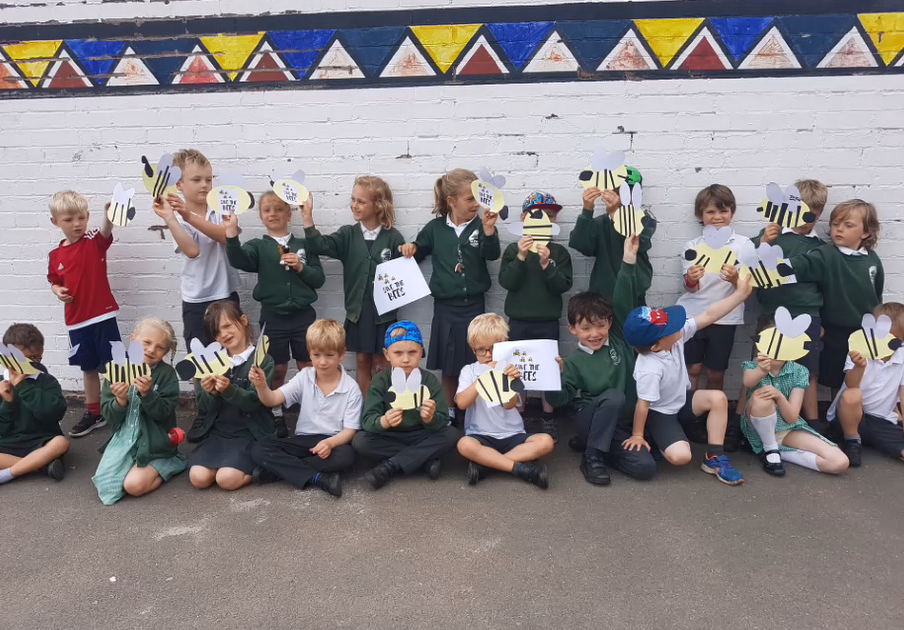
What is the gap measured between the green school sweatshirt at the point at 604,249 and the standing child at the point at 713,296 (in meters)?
0.29

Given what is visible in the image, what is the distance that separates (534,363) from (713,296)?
1.47 meters

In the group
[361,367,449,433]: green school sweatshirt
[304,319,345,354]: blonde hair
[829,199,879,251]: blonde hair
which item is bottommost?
[361,367,449,433]: green school sweatshirt

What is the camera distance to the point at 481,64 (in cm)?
414

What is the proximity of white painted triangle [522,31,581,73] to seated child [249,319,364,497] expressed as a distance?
2.22 m

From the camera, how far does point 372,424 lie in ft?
11.3

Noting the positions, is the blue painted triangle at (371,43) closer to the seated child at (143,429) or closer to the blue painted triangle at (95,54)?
the blue painted triangle at (95,54)

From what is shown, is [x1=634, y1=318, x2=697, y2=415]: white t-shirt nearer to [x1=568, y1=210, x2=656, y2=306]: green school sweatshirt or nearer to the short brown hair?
[x1=568, y1=210, x2=656, y2=306]: green school sweatshirt

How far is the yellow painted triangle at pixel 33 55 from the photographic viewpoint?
4.40 metres

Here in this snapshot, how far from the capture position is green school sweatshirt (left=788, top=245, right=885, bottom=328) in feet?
12.9

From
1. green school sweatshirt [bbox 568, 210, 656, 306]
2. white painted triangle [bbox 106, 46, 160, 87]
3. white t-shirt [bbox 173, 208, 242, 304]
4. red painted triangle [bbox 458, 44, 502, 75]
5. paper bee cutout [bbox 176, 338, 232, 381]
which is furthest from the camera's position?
white painted triangle [bbox 106, 46, 160, 87]

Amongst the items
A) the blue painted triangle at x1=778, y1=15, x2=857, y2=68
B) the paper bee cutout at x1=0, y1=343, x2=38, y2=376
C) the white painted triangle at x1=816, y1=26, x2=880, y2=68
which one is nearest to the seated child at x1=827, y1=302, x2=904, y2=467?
the white painted triangle at x1=816, y1=26, x2=880, y2=68

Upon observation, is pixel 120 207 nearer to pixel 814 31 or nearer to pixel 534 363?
pixel 534 363

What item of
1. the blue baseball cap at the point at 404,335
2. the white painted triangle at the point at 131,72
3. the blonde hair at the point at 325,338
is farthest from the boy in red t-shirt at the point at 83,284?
the blue baseball cap at the point at 404,335

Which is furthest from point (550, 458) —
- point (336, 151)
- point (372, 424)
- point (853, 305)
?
point (336, 151)
